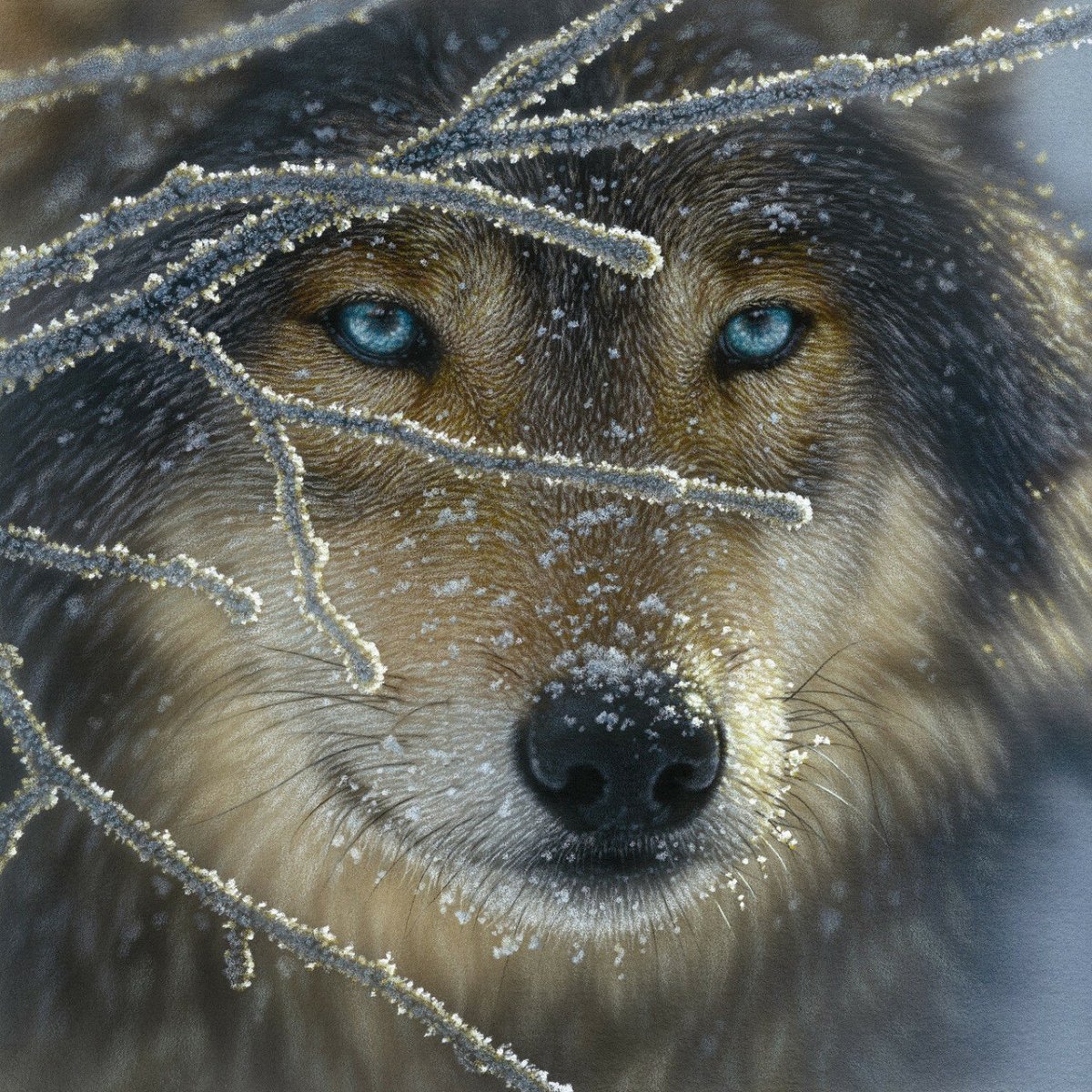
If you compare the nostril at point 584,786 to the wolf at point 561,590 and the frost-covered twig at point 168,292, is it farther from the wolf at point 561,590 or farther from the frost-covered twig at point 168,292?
the frost-covered twig at point 168,292

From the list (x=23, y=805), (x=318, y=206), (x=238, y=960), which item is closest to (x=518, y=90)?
(x=318, y=206)

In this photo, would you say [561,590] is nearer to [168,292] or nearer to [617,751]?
[617,751]

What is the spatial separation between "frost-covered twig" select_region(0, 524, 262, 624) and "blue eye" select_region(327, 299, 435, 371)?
26cm

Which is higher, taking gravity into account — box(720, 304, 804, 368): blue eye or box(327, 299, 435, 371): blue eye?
box(720, 304, 804, 368): blue eye

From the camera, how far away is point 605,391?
124cm

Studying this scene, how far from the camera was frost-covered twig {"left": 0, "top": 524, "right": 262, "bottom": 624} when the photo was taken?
3.61 ft

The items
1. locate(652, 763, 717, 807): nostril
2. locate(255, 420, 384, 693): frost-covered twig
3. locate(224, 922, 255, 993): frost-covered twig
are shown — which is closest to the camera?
locate(255, 420, 384, 693): frost-covered twig

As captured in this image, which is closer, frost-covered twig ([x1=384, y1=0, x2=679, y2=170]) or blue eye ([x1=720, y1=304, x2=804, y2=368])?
frost-covered twig ([x1=384, y1=0, x2=679, y2=170])

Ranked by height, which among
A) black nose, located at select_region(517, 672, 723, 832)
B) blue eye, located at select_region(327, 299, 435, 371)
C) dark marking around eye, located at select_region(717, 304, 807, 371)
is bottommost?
black nose, located at select_region(517, 672, 723, 832)

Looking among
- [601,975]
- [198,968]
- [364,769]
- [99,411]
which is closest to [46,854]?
[198,968]

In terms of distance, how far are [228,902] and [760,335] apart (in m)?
0.80

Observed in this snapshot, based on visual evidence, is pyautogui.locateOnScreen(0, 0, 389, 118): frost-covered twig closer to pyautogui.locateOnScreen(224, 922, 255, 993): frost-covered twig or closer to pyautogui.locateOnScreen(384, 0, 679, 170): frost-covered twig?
pyautogui.locateOnScreen(384, 0, 679, 170): frost-covered twig

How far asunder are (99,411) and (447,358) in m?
0.36

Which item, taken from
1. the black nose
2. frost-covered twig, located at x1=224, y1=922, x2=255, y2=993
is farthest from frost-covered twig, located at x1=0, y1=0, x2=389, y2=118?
frost-covered twig, located at x1=224, y1=922, x2=255, y2=993
